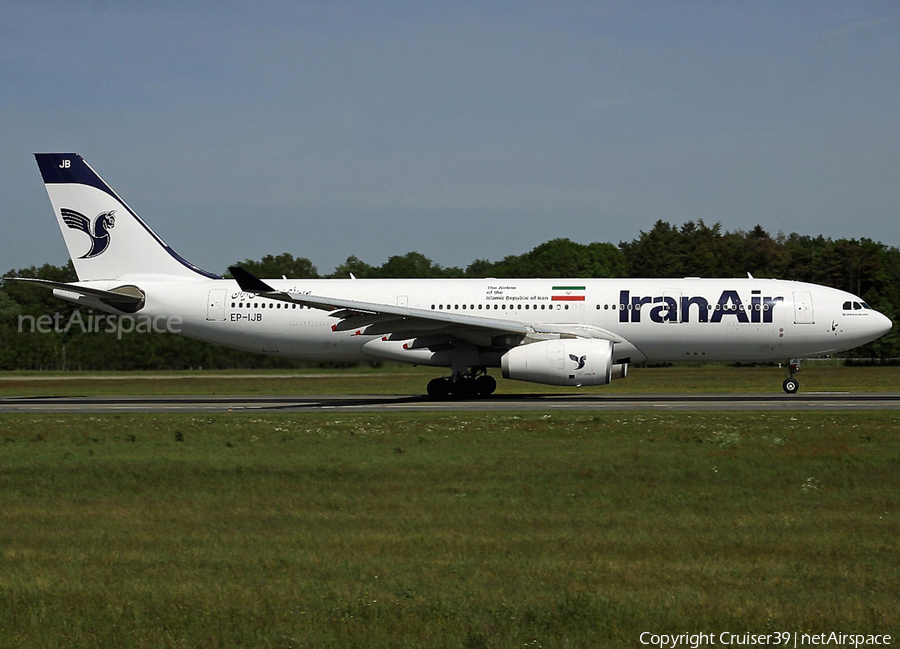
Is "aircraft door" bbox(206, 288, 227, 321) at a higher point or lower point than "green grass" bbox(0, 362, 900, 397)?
higher

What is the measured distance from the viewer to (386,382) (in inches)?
1550

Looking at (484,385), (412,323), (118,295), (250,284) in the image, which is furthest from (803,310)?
(118,295)

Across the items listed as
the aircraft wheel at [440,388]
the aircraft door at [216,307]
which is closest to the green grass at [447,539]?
the aircraft wheel at [440,388]

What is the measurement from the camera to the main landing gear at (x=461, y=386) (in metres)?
28.3

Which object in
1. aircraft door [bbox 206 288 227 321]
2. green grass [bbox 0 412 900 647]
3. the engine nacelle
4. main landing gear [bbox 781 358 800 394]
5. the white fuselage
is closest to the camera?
green grass [bbox 0 412 900 647]

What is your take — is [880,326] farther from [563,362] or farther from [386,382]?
[386,382]

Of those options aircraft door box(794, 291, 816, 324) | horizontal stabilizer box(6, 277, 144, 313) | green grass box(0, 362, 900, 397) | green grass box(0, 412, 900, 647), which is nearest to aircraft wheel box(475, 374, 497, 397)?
green grass box(0, 362, 900, 397)

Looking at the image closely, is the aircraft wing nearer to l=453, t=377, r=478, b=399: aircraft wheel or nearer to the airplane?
the airplane

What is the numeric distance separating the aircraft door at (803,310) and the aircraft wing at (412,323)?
534cm

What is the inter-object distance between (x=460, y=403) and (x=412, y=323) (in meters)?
2.68

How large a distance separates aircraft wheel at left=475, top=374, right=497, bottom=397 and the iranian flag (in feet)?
10.5

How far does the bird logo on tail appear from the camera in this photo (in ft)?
101

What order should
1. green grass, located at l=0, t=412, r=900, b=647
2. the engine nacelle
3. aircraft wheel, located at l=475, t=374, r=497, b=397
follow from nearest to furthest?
green grass, located at l=0, t=412, r=900, b=647 → the engine nacelle → aircraft wheel, located at l=475, t=374, r=497, b=397

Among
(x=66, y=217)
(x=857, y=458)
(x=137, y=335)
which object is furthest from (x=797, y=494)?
(x=137, y=335)
